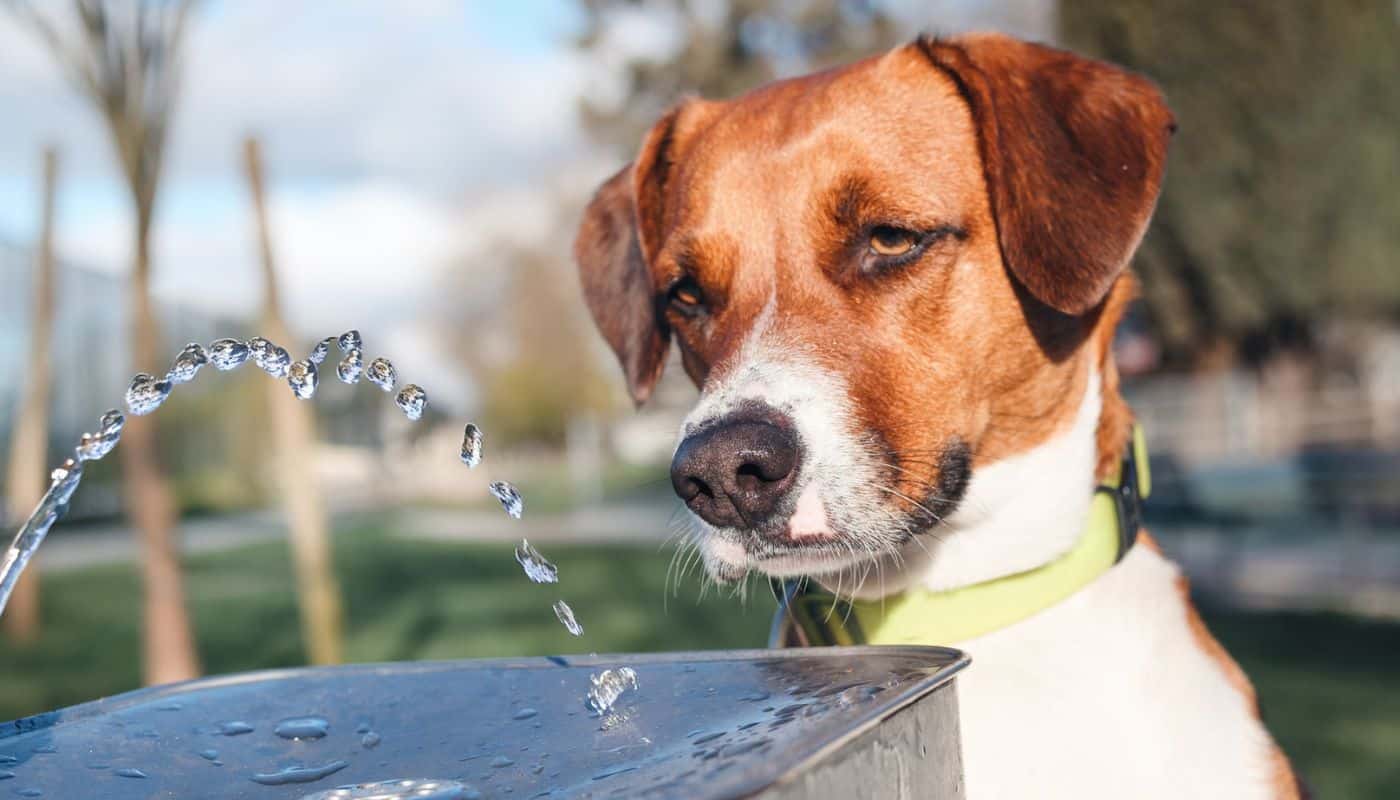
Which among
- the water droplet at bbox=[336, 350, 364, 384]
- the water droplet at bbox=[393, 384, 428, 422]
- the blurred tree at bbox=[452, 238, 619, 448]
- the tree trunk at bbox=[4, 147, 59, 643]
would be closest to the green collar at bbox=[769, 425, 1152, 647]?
the water droplet at bbox=[393, 384, 428, 422]

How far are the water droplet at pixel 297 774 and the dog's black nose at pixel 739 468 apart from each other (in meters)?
0.73

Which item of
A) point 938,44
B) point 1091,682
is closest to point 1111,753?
point 1091,682

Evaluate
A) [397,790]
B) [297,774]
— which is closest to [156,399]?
[297,774]

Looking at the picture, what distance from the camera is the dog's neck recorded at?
8.16 ft

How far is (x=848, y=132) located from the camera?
2.76m

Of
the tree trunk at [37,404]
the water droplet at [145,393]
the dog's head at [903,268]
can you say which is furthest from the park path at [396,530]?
the water droplet at [145,393]

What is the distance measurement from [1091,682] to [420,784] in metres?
1.19

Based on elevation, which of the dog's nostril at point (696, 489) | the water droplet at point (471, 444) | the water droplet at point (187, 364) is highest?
the water droplet at point (187, 364)

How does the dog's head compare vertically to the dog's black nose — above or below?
above

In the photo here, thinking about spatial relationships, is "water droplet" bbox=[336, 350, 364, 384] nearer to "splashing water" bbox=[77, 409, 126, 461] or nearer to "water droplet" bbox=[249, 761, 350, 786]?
"splashing water" bbox=[77, 409, 126, 461]

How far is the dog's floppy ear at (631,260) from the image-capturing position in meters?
3.33

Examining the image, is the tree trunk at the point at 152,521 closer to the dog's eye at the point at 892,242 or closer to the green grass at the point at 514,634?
the green grass at the point at 514,634

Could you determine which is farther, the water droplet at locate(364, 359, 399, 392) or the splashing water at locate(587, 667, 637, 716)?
the water droplet at locate(364, 359, 399, 392)

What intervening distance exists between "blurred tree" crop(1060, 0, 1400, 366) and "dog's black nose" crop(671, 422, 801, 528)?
15.5 metres
